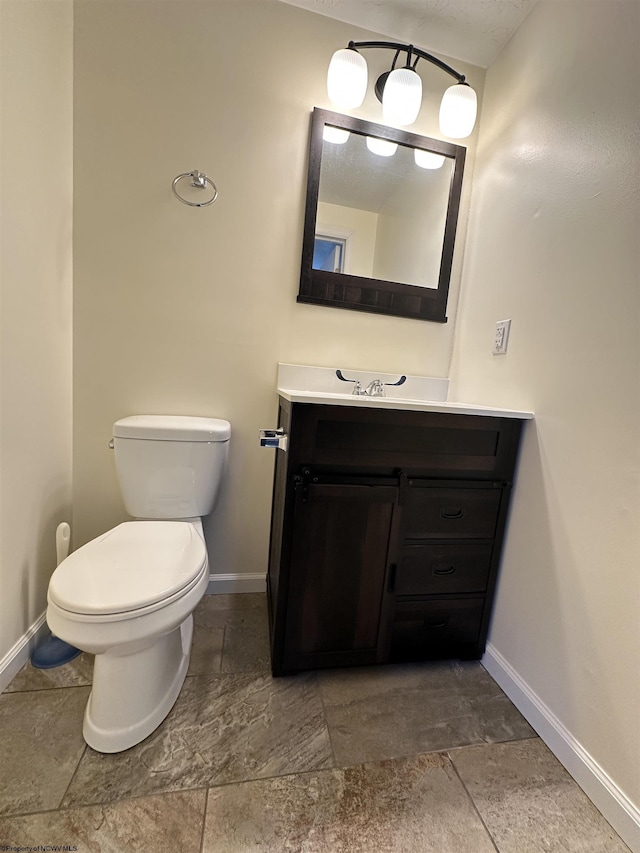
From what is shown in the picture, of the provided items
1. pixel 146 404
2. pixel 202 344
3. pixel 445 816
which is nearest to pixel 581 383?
pixel 445 816

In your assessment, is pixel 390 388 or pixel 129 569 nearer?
pixel 129 569

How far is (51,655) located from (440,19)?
2602mm

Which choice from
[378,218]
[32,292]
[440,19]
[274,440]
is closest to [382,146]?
[378,218]

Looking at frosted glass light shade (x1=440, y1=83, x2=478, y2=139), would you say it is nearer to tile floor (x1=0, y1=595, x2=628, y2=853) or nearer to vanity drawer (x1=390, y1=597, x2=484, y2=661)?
vanity drawer (x1=390, y1=597, x2=484, y2=661)

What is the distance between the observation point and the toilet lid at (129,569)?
816mm

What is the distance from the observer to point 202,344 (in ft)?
4.61

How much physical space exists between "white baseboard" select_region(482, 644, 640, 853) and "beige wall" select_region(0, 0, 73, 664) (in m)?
1.57

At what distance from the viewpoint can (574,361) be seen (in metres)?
1.01

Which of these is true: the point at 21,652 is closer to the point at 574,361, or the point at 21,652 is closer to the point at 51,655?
the point at 51,655

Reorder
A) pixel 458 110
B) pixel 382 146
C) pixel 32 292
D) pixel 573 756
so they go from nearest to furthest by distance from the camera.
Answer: pixel 573 756
pixel 32 292
pixel 458 110
pixel 382 146

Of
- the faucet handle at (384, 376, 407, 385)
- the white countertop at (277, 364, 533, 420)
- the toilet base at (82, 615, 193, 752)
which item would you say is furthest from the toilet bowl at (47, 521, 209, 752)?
the faucet handle at (384, 376, 407, 385)

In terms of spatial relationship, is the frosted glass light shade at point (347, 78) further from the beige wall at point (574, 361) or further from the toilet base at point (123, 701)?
the toilet base at point (123, 701)

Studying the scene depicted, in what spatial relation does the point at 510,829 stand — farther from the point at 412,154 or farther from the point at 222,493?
the point at 412,154

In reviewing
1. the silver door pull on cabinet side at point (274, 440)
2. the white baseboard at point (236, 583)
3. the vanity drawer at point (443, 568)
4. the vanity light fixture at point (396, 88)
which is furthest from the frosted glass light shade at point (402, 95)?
the white baseboard at point (236, 583)
